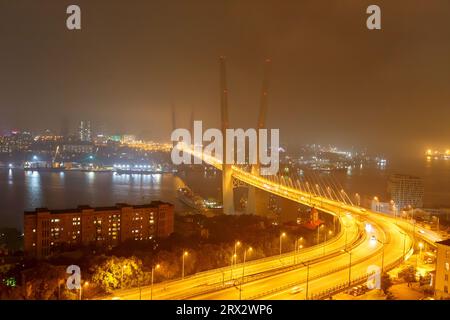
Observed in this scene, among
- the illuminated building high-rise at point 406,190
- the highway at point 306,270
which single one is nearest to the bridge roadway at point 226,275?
the highway at point 306,270

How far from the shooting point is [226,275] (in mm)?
3598

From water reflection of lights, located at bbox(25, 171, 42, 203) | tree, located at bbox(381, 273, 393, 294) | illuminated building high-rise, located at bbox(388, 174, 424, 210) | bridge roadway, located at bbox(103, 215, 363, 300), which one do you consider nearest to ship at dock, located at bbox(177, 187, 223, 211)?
water reflection of lights, located at bbox(25, 171, 42, 203)

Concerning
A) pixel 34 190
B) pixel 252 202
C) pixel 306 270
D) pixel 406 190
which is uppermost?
pixel 306 270

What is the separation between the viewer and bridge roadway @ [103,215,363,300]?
3.17m

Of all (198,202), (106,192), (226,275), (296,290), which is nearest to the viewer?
(296,290)

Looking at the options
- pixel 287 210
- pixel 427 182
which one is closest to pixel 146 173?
pixel 287 210

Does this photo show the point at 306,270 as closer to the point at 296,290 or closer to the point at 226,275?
the point at 296,290

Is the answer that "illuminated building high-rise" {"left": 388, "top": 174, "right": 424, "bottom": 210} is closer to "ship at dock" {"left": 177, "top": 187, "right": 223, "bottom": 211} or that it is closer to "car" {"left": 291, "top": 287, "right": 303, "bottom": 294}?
"ship at dock" {"left": 177, "top": 187, "right": 223, "bottom": 211}

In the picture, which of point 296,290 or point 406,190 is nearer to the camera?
point 296,290

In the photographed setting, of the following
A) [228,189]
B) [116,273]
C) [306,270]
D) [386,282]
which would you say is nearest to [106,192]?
[228,189]
